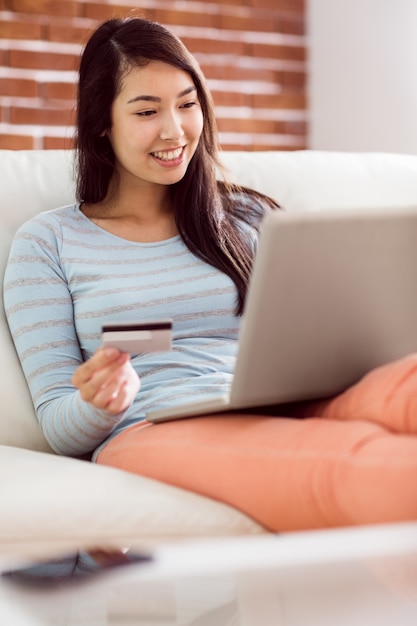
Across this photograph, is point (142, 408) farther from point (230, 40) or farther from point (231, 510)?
point (230, 40)

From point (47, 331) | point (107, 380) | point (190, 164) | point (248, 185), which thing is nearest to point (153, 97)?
point (190, 164)

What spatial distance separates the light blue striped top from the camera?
5.03 feet

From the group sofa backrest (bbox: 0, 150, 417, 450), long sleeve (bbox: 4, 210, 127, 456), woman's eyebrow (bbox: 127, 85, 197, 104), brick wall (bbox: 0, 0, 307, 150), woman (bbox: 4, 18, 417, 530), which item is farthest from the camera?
brick wall (bbox: 0, 0, 307, 150)

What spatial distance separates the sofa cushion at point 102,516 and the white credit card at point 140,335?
0.74ft

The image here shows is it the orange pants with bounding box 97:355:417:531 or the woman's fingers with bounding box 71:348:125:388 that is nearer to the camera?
the orange pants with bounding box 97:355:417:531

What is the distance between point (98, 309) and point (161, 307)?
11 cm

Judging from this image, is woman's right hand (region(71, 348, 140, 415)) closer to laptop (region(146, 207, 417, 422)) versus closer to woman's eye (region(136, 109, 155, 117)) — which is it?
laptop (region(146, 207, 417, 422))

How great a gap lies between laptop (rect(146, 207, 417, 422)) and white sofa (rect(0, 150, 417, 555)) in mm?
160

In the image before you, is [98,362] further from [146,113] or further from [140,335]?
[146,113]

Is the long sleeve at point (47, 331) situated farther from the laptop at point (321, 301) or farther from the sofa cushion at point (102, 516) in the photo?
the laptop at point (321, 301)

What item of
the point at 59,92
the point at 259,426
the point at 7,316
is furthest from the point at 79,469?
the point at 59,92

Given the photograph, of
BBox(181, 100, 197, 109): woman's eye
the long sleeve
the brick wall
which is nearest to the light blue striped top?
the long sleeve

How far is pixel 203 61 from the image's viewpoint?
3.89 m

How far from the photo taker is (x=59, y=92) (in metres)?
3.65
